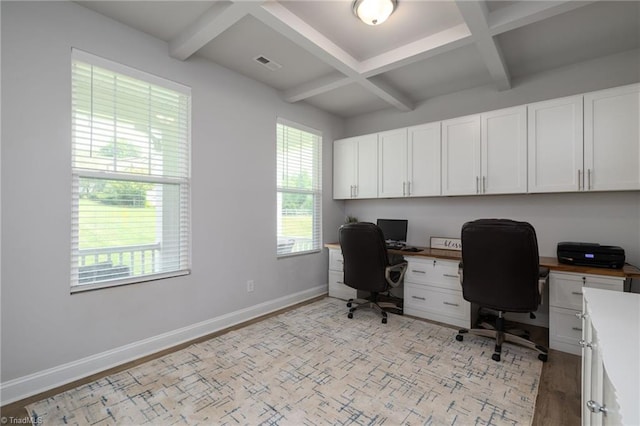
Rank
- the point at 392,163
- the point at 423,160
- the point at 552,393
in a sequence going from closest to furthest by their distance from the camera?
→ the point at 552,393, the point at 423,160, the point at 392,163

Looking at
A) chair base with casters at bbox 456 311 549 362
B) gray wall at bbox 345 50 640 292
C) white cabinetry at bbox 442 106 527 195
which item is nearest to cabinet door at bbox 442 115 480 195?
white cabinetry at bbox 442 106 527 195

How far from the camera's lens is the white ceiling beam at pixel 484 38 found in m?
1.98

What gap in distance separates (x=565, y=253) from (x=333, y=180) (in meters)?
2.92

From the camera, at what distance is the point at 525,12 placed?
6.66ft

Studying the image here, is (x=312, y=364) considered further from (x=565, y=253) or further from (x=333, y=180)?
(x=333, y=180)

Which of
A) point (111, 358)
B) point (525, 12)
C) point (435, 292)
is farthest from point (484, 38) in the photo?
point (111, 358)

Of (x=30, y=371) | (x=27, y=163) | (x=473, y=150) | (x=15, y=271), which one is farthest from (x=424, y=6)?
(x=30, y=371)

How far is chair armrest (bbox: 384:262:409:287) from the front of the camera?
3.12 metres

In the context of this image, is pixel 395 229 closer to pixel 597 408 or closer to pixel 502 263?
pixel 502 263

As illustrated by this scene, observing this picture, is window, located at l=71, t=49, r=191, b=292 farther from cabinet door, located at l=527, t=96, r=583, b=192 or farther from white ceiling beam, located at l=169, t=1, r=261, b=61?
cabinet door, located at l=527, t=96, r=583, b=192

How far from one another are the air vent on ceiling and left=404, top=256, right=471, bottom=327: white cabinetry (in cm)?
260

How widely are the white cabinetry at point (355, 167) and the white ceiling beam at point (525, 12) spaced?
1.98m

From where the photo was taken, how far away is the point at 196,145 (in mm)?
2834

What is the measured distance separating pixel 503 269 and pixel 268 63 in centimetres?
293
